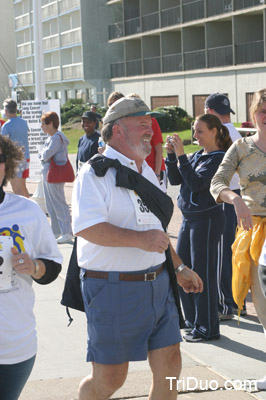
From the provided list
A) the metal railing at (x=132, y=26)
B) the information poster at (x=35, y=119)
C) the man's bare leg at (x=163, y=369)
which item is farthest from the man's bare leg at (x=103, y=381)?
the metal railing at (x=132, y=26)

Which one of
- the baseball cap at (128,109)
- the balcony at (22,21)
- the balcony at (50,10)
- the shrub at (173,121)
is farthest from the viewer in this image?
the balcony at (22,21)

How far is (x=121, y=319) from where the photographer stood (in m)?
3.98

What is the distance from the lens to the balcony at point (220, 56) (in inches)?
1683

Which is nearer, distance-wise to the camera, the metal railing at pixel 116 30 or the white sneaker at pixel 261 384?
the white sneaker at pixel 261 384

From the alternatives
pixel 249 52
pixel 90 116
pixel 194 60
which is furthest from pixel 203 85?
pixel 90 116

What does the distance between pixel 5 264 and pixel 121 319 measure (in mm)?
886

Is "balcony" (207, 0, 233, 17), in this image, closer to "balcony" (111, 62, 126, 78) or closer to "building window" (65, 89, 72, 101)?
"balcony" (111, 62, 126, 78)

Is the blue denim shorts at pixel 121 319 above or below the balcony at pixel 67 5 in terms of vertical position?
below

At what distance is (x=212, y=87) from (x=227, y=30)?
407cm

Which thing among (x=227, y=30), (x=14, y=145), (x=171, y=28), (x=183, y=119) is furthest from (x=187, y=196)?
(x=171, y=28)

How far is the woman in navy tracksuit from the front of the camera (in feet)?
20.4

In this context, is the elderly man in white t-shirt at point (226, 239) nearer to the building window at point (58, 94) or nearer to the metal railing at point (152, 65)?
the metal railing at point (152, 65)

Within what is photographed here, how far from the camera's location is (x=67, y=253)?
1016 cm

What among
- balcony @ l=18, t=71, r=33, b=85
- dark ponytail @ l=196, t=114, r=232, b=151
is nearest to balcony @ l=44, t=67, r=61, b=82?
balcony @ l=18, t=71, r=33, b=85
